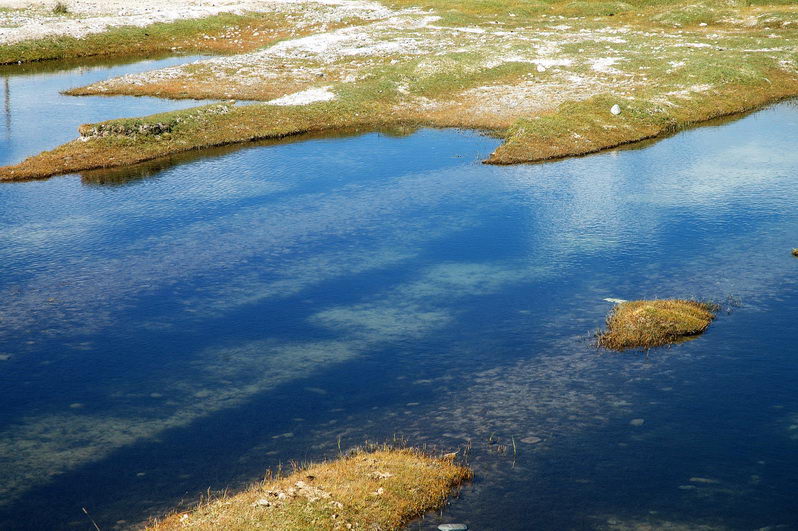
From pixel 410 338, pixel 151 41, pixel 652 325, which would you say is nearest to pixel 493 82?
pixel 652 325

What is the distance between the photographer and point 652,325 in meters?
38.8

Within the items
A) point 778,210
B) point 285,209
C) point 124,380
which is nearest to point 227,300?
point 124,380

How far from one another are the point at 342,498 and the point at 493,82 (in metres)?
81.9

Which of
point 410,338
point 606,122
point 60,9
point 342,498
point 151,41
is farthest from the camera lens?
point 60,9

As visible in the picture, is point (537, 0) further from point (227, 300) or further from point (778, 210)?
point (227, 300)

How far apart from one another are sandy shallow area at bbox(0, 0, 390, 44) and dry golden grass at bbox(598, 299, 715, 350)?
12262 cm

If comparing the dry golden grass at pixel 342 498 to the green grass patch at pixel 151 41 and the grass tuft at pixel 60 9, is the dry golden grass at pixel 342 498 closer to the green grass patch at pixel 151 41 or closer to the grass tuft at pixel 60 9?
the green grass patch at pixel 151 41

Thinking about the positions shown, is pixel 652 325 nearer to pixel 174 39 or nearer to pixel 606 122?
pixel 606 122

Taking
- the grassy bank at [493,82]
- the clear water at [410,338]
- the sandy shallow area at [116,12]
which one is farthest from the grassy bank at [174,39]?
the clear water at [410,338]

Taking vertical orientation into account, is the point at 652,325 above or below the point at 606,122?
below

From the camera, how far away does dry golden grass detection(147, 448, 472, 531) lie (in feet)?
80.4

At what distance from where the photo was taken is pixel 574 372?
35.5 meters

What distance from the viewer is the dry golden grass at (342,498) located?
24500mm

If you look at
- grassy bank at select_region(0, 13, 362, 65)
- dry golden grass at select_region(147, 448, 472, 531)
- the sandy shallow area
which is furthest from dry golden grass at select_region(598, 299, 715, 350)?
the sandy shallow area
